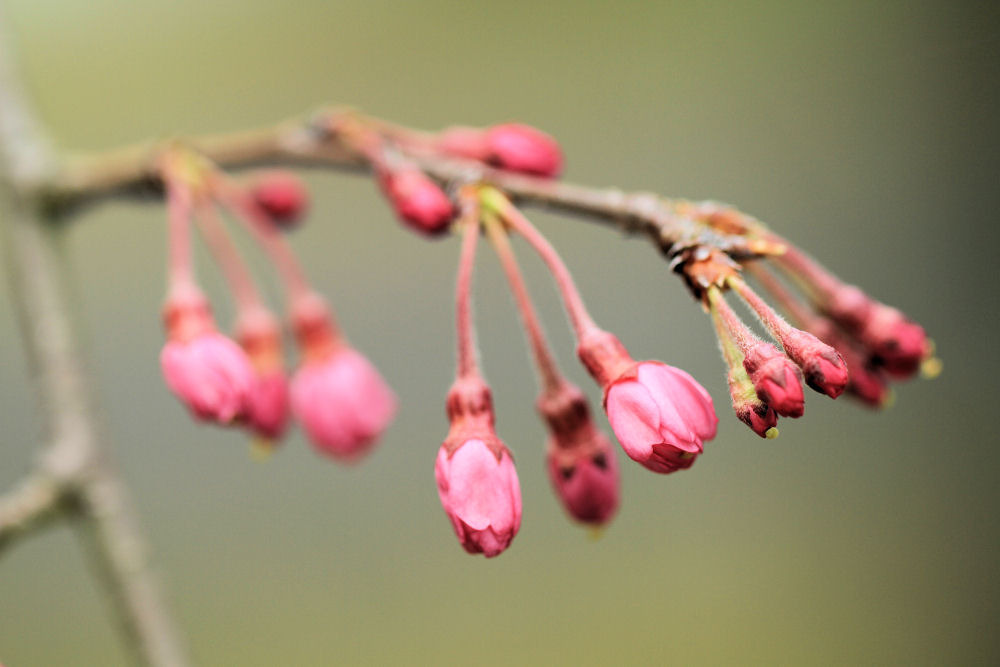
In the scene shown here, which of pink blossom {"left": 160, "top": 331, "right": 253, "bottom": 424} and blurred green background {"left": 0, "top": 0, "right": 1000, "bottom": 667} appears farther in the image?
blurred green background {"left": 0, "top": 0, "right": 1000, "bottom": 667}

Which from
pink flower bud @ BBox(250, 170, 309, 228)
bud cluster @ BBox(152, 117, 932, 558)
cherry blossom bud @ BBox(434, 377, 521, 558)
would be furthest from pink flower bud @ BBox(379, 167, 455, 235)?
pink flower bud @ BBox(250, 170, 309, 228)

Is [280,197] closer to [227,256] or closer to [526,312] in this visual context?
[227,256]

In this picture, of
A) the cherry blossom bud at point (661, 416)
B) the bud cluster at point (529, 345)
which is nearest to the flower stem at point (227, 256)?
the bud cluster at point (529, 345)

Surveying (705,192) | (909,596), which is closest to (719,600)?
(909,596)

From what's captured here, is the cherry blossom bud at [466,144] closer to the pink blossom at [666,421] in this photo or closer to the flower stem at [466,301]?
the flower stem at [466,301]

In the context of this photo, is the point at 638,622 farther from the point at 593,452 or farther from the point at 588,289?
the point at 593,452

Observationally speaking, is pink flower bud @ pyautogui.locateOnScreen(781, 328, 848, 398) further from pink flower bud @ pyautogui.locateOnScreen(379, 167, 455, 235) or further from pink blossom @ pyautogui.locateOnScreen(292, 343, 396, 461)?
pink blossom @ pyautogui.locateOnScreen(292, 343, 396, 461)
